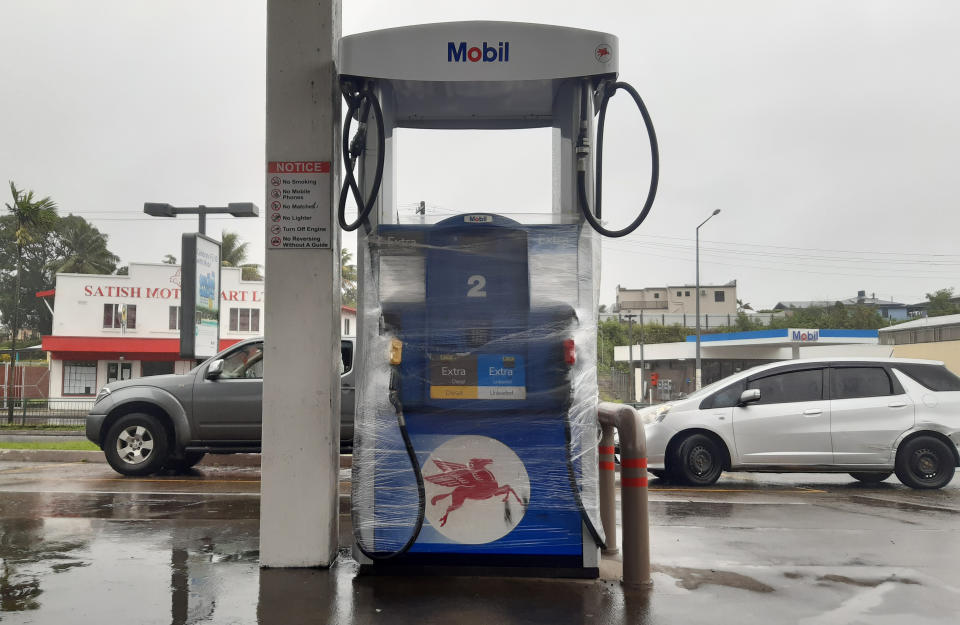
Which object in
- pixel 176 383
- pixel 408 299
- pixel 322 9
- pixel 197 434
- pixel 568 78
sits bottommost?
pixel 197 434

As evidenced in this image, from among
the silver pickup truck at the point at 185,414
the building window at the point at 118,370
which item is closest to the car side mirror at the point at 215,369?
the silver pickup truck at the point at 185,414

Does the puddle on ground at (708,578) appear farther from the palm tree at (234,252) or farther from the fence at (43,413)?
the palm tree at (234,252)

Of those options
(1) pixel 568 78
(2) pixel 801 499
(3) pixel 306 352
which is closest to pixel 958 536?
(2) pixel 801 499

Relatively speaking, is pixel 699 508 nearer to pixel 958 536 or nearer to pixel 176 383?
pixel 958 536

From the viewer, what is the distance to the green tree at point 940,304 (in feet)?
256

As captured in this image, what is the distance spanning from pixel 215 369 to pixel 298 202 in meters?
5.66

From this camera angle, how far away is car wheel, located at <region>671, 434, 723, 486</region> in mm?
9750

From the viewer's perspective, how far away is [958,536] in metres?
6.49

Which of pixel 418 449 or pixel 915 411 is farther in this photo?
pixel 915 411

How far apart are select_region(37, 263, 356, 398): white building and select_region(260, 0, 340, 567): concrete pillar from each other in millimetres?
33341

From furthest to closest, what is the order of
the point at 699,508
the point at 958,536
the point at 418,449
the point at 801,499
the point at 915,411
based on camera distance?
the point at 915,411 < the point at 801,499 < the point at 699,508 < the point at 958,536 < the point at 418,449

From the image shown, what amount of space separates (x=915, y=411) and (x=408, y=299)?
771cm

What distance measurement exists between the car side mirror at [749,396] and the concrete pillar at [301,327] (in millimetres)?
6318

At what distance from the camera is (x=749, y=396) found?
978 centimetres
